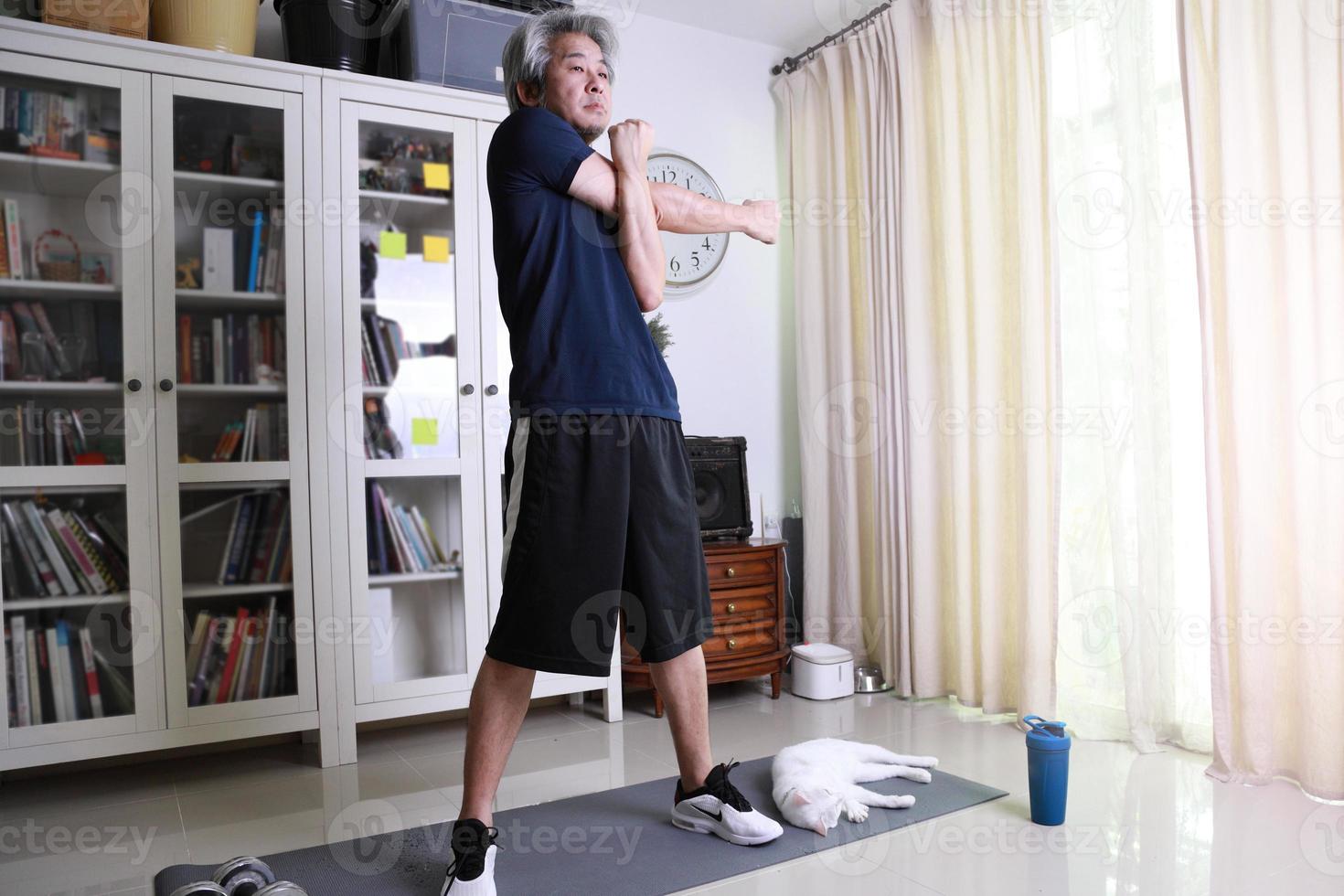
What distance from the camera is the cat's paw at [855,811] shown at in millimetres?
1957

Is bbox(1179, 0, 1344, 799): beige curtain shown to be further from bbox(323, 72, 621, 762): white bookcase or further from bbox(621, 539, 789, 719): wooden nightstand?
bbox(323, 72, 621, 762): white bookcase

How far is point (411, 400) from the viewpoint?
2.71 m

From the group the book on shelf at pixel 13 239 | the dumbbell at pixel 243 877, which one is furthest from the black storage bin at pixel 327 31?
the dumbbell at pixel 243 877

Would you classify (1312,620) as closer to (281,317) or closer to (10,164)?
(281,317)

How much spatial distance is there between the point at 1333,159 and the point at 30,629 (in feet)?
10.5

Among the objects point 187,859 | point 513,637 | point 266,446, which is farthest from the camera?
point 266,446

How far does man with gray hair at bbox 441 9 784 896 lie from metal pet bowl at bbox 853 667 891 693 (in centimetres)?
136

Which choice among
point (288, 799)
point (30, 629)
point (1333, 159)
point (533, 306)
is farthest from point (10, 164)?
point (1333, 159)

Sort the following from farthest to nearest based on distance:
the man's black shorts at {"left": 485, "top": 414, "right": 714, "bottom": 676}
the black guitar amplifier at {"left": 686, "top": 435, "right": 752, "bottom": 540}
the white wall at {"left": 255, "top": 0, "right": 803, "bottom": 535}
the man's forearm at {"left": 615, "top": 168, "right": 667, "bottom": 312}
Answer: the white wall at {"left": 255, "top": 0, "right": 803, "bottom": 535}
the black guitar amplifier at {"left": 686, "top": 435, "right": 752, "bottom": 540}
the man's forearm at {"left": 615, "top": 168, "right": 667, "bottom": 312}
the man's black shorts at {"left": 485, "top": 414, "right": 714, "bottom": 676}

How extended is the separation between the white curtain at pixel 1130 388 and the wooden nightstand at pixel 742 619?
3.02 ft

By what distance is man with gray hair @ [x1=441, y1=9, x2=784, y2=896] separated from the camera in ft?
5.60

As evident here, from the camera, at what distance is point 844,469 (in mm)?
3408

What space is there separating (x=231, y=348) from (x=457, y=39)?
113cm

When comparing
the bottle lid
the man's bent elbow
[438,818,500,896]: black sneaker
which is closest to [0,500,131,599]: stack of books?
[438,818,500,896]: black sneaker
